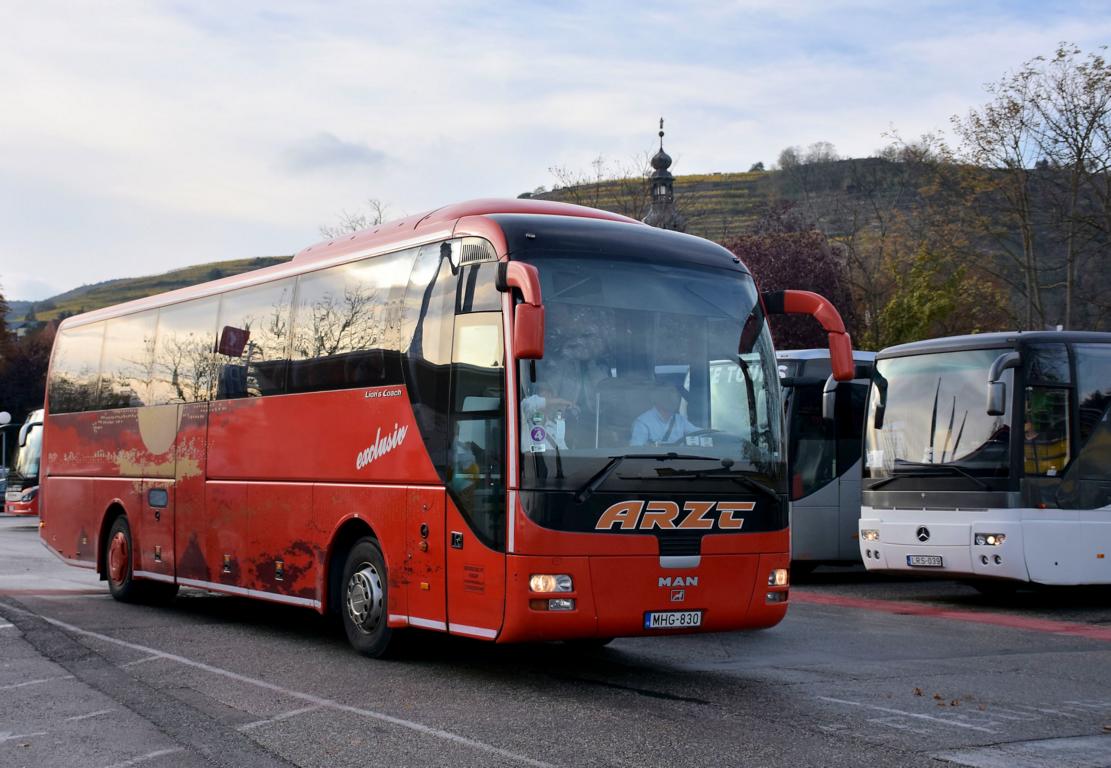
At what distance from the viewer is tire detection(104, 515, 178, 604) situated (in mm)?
15992

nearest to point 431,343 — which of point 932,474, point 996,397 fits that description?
point 996,397

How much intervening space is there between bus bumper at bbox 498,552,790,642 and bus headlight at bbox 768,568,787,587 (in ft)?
0.11

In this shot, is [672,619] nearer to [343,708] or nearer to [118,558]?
[343,708]

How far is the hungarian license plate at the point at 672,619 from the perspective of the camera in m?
9.33

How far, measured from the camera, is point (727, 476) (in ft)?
31.7

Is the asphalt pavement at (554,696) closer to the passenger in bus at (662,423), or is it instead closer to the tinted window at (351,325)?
the passenger in bus at (662,423)

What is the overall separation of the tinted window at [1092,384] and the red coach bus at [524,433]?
643 centimetres

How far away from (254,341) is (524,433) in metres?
4.99

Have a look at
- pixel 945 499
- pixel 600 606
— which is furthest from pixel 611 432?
pixel 945 499

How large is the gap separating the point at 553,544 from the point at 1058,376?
8.71 m

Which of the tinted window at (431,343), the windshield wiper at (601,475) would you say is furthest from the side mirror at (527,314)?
the tinted window at (431,343)

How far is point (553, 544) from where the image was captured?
9.03 meters

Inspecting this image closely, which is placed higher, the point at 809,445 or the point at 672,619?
the point at 809,445

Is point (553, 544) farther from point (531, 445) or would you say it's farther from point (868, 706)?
point (868, 706)
